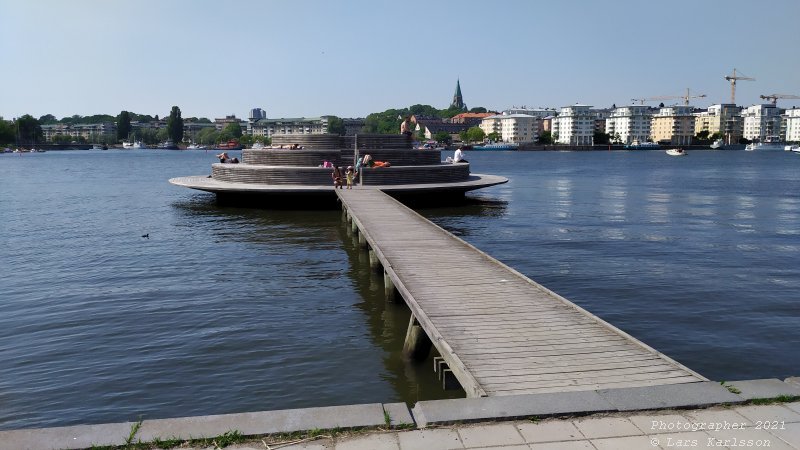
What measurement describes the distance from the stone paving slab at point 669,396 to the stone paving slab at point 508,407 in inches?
6.5

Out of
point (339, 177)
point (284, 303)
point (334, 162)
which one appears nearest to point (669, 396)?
point (284, 303)

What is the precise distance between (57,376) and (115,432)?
16.4 ft

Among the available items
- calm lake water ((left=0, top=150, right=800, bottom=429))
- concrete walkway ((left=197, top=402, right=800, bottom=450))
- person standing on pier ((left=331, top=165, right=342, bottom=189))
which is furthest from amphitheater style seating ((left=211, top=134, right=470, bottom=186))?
concrete walkway ((left=197, top=402, right=800, bottom=450))

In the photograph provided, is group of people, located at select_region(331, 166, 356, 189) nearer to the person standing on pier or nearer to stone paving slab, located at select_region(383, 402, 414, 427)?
the person standing on pier

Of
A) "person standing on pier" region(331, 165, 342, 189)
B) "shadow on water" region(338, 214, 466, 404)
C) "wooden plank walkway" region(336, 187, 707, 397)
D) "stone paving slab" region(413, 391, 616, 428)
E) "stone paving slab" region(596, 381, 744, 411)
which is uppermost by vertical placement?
"person standing on pier" region(331, 165, 342, 189)

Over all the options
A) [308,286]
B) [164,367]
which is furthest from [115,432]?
[308,286]

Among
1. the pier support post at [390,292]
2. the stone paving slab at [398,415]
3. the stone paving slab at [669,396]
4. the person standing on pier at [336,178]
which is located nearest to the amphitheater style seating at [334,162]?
the person standing on pier at [336,178]

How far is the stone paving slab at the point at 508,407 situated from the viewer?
5418 millimetres

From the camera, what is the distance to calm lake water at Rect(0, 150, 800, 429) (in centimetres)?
888

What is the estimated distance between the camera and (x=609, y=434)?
520cm

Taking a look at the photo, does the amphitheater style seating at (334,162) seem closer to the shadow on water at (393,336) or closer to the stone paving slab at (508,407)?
the shadow on water at (393,336)

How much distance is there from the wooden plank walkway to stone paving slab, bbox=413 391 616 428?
428mm

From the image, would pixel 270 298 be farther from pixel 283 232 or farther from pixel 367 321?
pixel 283 232

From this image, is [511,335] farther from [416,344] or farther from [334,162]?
[334,162]
